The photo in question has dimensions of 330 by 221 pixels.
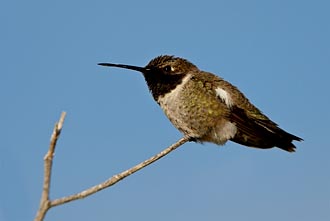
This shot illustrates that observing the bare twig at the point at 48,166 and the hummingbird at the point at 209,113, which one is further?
the hummingbird at the point at 209,113

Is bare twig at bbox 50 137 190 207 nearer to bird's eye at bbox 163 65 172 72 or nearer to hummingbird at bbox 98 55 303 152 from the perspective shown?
hummingbird at bbox 98 55 303 152

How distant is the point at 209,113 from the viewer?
213 inches

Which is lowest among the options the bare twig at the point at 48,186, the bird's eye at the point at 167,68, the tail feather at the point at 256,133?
the bare twig at the point at 48,186

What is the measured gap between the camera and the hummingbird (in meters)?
5.42

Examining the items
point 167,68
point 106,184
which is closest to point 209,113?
point 167,68

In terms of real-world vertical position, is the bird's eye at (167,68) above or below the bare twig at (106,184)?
above

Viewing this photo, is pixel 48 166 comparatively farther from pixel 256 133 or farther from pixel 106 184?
pixel 256 133

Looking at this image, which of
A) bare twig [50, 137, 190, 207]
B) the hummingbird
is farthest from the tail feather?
bare twig [50, 137, 190, 207]

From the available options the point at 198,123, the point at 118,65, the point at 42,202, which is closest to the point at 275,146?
the point at 198,123

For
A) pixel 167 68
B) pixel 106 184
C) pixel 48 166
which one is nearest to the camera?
pixel 48 166

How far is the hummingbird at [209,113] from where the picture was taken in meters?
5.42

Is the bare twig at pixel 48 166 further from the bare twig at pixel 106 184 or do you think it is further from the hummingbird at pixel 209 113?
the hummingbird at pixel 209 113

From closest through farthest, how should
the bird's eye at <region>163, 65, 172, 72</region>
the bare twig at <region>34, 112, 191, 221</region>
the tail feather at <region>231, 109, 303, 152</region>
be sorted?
the bare twig at <region>34, 112, 191, 221</region> → the tail feather at <region>231, 109, 303, 152</region> → the bird's eye at <region>163, 65, 172, 72</region>

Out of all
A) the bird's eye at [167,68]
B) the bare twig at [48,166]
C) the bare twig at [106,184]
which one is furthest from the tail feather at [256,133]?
the bare twig at [48,166]
